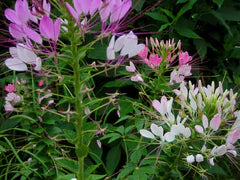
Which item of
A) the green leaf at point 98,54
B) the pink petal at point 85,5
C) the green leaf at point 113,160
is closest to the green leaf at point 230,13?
the green leaf at point 98,54

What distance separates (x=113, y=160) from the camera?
1.16 metres

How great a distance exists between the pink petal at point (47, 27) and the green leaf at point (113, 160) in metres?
0.72

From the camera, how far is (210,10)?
1.41 m

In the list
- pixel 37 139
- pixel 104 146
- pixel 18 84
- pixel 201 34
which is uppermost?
pixel 201 34

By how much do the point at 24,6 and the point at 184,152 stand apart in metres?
0.51

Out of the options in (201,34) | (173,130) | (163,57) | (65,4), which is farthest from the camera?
(201,34)

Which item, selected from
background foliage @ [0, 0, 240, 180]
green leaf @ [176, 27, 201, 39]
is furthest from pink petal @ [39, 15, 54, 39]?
green leaf @ [176, 27, 201, 39]

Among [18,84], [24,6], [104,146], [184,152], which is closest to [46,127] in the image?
[18,84]

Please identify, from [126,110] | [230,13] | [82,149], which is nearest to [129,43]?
[82,149]

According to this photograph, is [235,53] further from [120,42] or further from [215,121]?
[120,42]

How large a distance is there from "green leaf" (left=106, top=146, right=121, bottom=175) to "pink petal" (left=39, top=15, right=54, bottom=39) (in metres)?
0.72

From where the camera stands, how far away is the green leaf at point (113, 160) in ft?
3.71

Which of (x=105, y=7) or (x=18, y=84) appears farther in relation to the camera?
(x=18, y=84)

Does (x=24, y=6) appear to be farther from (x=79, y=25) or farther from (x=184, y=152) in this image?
(x=184, y=152)
